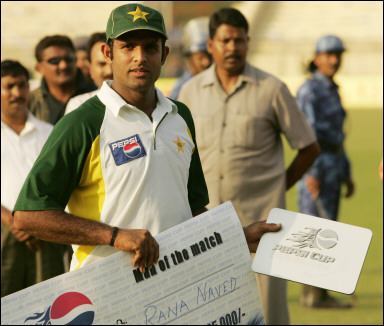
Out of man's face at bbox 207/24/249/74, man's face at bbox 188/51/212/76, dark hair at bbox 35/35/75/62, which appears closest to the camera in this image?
man's face at bbox 207/24/249/74

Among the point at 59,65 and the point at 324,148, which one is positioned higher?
the point at 59,65

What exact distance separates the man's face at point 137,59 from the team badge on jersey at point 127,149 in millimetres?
197

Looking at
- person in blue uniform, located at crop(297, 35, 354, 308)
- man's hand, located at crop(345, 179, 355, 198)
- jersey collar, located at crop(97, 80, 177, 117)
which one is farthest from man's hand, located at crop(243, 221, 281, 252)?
man's hand, located at crop(345, 179, 355, 198)

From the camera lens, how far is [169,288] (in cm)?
296

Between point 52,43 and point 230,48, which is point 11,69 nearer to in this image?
point 52,43

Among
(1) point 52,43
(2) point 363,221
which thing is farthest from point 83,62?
(2) point 363,221

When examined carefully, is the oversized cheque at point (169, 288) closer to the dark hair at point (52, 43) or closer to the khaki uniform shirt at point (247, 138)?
the khaki uniform shirt at point (247, 138)

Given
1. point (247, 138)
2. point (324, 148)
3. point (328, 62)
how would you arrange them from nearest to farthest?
point (247, 138), point (324, 148), point (328, 62)

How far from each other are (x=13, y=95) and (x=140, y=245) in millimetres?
3001

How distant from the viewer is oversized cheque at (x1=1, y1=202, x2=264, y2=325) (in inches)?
111

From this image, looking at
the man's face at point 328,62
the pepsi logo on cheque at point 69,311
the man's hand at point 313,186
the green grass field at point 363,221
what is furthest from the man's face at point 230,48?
the pepsi logo on cheque at point 69,311

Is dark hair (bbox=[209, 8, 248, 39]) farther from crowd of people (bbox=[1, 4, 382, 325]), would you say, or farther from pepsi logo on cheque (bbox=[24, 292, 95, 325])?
pepsi logo on cheque (bbox=[24, 292, 95, 325])

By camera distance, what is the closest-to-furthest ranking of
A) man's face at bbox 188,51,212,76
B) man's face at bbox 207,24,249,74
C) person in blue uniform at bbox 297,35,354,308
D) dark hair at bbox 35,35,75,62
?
man's face at bbox 207,24,249,74, dark hair at bbox 35,35,75,62, person in blue uniform at bbox 297,35,354,308, man's face at bbox 188,51,212,76

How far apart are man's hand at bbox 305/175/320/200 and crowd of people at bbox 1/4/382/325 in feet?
0.04
